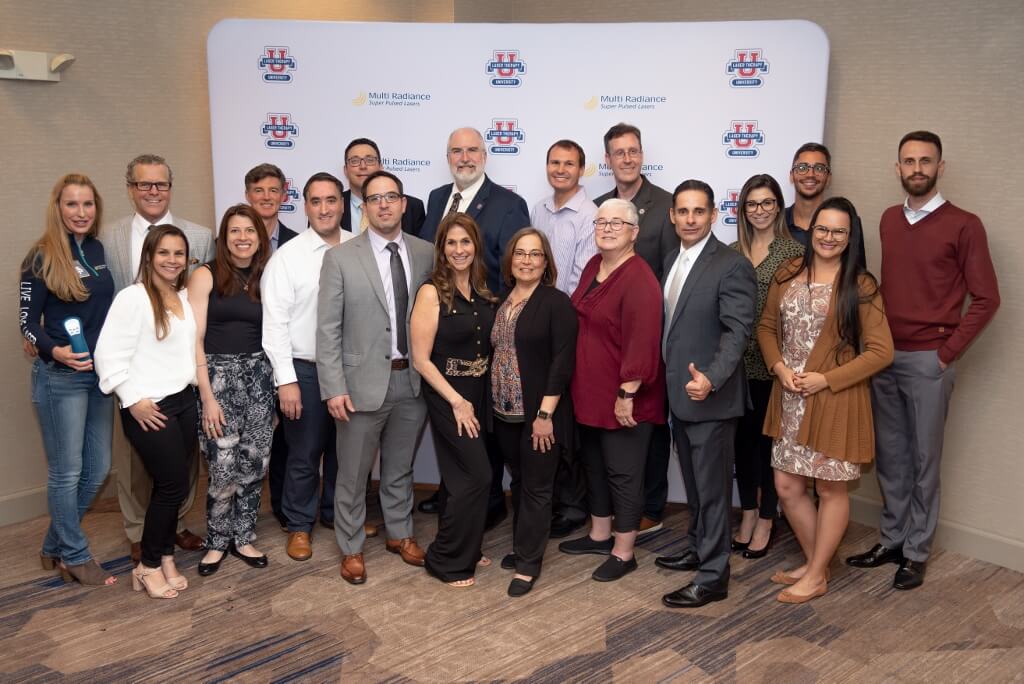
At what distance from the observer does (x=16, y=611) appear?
3543 mm

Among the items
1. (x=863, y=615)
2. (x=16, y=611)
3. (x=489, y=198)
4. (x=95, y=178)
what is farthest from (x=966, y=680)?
(x=95, y=178)

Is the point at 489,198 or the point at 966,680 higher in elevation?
the point at 489,198

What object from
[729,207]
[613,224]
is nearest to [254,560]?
[613,224]

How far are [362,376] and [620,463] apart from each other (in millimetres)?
1181

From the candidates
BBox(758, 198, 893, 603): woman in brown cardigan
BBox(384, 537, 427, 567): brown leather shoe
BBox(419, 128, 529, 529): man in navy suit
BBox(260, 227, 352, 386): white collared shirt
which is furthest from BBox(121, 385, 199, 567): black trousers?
BBox(758, 198, 893, 603): woman in brown cardigan

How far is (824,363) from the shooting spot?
344 centimetres

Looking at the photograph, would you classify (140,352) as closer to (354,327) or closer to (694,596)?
(354,327)

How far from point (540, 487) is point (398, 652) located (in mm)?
910

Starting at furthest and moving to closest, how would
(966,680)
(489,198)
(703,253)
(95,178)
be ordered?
1. (95,178)
2. (489,198)
3. (703,253)
4. (966,680)

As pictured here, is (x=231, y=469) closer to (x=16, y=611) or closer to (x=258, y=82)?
(x=16, y=611)

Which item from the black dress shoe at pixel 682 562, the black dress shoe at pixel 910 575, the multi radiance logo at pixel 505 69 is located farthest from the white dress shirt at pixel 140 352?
the black dress shoe at pixel 910 575

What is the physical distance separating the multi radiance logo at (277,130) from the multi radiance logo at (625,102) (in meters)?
1.64

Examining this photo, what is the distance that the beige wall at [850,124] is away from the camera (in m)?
4.00

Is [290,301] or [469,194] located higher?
[469,194]
